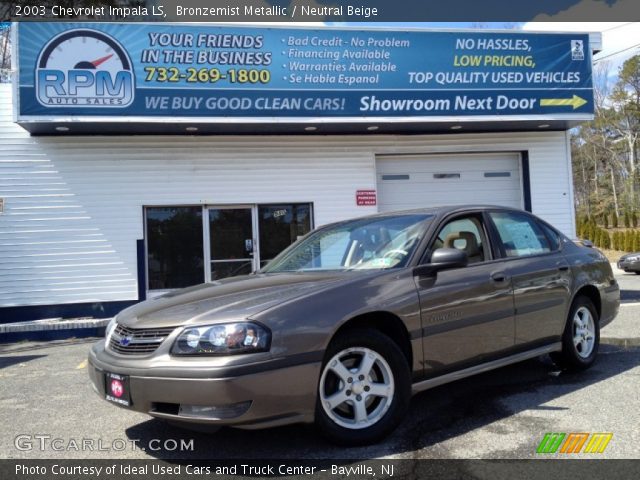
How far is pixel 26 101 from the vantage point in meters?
9.64

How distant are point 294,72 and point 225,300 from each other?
804 centimetres

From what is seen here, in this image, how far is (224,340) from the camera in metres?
3.12

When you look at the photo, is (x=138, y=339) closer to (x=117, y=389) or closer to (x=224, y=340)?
(x=117, y=389)

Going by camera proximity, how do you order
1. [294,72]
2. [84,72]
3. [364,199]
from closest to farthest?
[84,72]
[294,72]
[364,199]

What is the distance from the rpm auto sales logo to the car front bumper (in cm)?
788

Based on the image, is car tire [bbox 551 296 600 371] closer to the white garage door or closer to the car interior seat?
the car interior seat

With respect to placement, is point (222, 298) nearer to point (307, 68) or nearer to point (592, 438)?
point (592, 438)

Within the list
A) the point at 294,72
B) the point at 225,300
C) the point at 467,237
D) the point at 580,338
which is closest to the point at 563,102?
the point at 294,72

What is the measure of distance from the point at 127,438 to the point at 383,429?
1.83 metres

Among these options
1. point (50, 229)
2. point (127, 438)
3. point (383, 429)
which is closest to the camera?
point (383, 429)

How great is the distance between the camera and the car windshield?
414cm

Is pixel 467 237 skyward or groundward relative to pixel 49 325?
skyward

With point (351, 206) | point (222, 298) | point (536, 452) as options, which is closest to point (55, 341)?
point (351, 206)

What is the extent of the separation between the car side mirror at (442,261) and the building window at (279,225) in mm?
7699
